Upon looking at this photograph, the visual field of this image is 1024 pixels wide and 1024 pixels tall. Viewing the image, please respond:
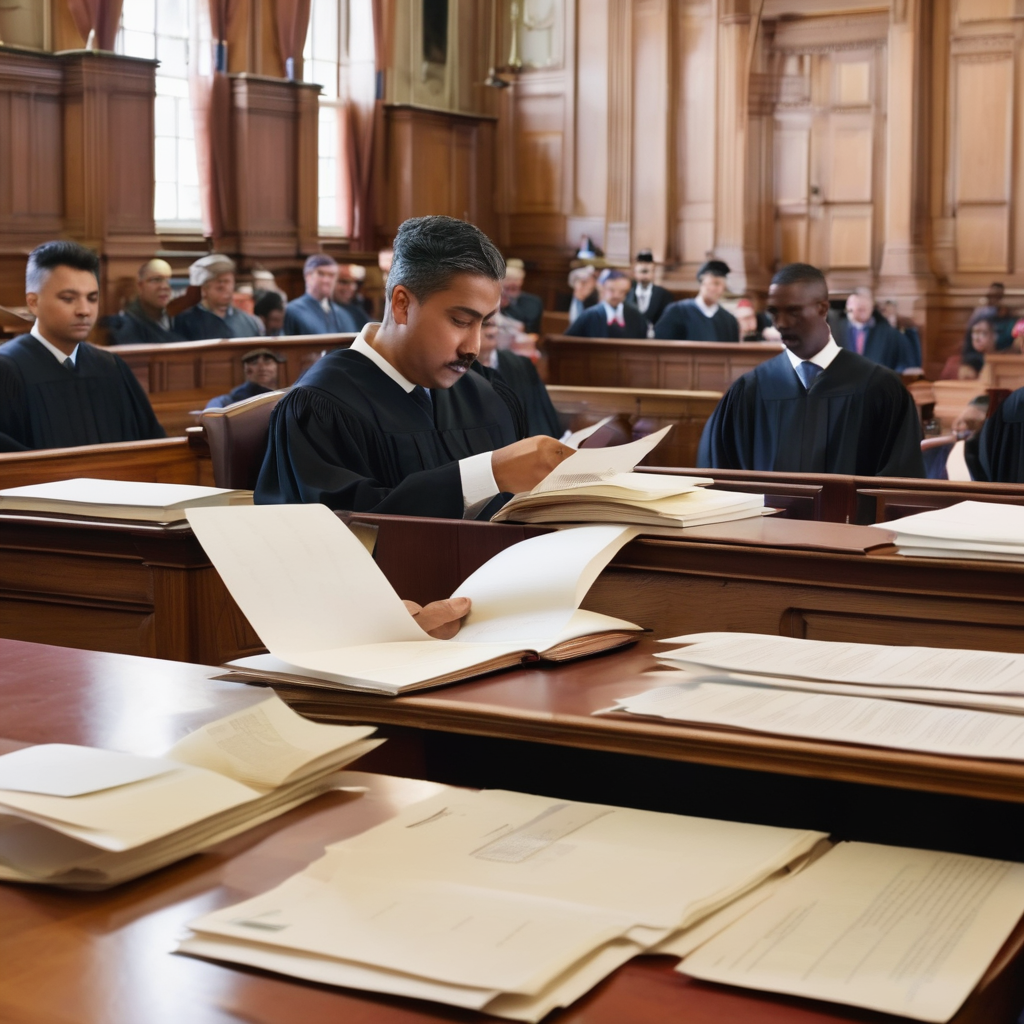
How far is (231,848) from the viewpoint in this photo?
126 cm

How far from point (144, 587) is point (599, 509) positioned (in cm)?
112

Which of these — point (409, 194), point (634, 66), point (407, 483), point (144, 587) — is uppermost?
point (634, 66)

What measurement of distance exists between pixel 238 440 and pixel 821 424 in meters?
2.46

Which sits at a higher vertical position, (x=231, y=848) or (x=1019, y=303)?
(x=1019, y=303)

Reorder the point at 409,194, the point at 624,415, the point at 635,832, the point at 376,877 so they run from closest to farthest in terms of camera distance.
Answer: the point at 376,877 < the point at 635,832 < the point at 624,415 < the point at 409,194

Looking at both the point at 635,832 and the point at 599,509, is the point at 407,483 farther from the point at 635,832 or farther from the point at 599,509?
the point at 635,832

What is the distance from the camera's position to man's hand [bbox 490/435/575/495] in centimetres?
272

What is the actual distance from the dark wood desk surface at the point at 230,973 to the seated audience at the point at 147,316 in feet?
31.8

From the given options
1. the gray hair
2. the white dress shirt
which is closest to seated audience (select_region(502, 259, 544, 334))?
the gray hair

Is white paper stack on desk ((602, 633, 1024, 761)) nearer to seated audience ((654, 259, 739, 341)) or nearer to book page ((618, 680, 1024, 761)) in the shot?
book page ((618, 680, 1024, 761))

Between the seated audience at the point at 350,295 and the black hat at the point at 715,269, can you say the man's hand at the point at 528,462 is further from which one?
the black hat at the point at 715,269

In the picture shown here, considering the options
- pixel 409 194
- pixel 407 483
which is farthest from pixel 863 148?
pixel 407 483

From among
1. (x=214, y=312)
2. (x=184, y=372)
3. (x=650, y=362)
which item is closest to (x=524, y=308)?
(x=650, y=362)

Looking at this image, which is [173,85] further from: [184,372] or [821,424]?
[821,424]
